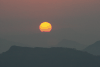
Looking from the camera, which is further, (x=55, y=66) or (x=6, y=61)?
(x=6, y=61)

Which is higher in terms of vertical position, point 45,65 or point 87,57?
point 87,57

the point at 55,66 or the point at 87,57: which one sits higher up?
the point at 87,57

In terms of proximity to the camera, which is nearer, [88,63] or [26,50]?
[88,63]

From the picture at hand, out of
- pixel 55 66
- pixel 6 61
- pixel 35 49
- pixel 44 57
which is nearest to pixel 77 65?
pixel 55 66

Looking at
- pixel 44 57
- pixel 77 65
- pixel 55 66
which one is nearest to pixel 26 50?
pixel 44 57

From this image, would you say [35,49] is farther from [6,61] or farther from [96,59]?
[96,59]

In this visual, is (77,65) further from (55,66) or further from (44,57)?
(44,57)
